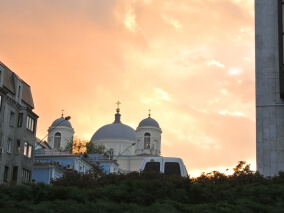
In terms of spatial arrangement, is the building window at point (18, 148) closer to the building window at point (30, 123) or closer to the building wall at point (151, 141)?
the building window at point (30, 123)

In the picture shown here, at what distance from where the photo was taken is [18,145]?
185ft

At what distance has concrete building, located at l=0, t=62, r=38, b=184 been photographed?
53.6 metres

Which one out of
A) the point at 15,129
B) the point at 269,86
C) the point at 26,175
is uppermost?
the point at 15,129

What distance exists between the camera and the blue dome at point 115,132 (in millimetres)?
148750

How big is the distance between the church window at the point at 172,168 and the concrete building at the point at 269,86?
9.25 meters

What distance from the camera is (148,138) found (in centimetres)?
14675

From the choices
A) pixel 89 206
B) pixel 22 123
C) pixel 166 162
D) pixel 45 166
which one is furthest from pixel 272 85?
pixel 45 166

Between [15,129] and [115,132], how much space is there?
92.9 m

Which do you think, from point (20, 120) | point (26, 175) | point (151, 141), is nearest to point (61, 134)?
point (151, 141)

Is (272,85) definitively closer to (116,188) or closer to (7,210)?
(116,188)

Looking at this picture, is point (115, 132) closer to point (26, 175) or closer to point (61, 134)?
point (61, 134)

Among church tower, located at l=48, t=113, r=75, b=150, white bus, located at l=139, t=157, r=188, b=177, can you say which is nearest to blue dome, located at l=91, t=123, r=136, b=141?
church tower, located at l=48, t=113, r=75, b=150

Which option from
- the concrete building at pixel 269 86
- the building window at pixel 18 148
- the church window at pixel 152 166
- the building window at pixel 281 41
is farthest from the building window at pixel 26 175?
the church window at pixel 152 166

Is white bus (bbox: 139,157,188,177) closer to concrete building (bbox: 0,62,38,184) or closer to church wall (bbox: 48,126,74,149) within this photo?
concrete building (bbox: 0,62,38,184)
